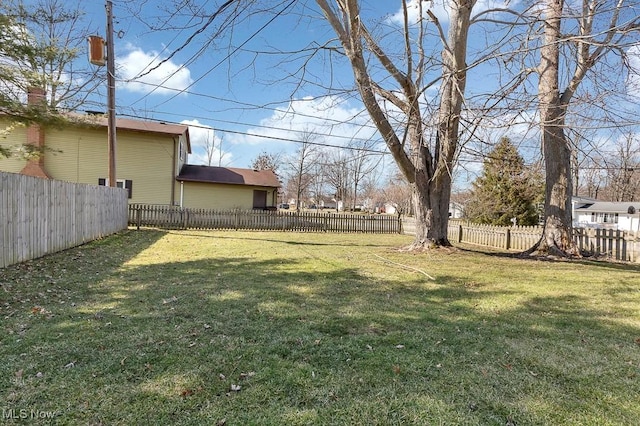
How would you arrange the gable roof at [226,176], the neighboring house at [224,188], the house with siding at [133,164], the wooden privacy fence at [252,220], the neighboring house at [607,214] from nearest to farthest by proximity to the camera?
the wooden privacy fence at [252,220]
the house with siding at [133,164]
the neighboring house at [224,188]
the gable roof at [226,176]
the neighboring house at [607,214]

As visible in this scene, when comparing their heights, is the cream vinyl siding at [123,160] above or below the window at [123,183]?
above

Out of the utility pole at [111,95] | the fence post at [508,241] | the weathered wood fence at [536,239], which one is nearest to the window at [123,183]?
the utility pole at [111,95]

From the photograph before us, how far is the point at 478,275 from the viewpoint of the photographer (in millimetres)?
6680

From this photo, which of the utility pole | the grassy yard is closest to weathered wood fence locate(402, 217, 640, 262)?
the grassy yard

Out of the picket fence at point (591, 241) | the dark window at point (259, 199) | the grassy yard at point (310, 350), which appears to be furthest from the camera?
the dark window at point (259, 199)

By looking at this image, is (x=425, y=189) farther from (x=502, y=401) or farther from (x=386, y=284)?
(x=502, y=401)

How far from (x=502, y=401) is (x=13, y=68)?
9628 mm

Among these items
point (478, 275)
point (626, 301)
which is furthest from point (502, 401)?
point (478, 275)

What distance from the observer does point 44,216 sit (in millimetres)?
7363

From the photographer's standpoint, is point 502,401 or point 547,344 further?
point 547,344

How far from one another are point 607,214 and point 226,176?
38.3m

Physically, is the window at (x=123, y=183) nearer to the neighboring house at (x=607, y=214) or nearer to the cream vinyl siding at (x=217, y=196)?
the cream vinyl siding at (x=217, y=196)

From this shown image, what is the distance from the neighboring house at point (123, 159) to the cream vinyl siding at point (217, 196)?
3.12ft

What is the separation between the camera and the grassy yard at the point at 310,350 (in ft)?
7.22
